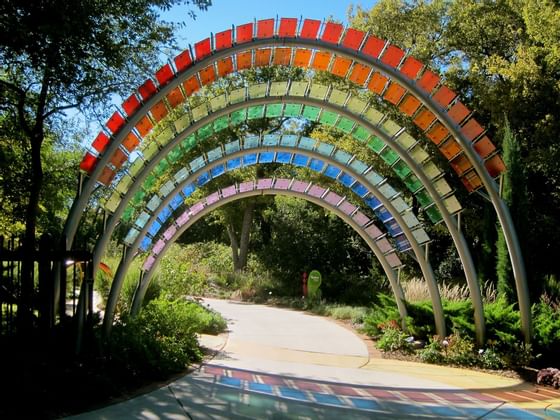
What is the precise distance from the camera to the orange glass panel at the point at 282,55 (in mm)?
8375

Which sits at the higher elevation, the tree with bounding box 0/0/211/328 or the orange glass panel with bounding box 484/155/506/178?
the tree with bounding box 0/0/211/328

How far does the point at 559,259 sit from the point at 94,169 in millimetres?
17241

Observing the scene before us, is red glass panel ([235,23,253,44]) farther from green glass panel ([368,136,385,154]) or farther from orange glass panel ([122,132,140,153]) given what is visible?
green glass panel ([368,136,385,154])

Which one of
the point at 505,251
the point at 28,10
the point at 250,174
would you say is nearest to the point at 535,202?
the point at 505,251

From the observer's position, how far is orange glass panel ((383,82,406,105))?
8.85 metres

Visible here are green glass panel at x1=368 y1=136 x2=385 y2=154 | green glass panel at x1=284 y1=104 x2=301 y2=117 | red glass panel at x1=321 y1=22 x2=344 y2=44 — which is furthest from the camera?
green glass panel at x1=368 y1=136 x2=385 y2=154

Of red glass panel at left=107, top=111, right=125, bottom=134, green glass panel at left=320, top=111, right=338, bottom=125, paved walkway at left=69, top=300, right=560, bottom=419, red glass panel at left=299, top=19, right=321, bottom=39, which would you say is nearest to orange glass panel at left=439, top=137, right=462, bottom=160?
green glass panel at left=320, top=111, right=338, bottom=125

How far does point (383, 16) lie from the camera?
21.7 metres

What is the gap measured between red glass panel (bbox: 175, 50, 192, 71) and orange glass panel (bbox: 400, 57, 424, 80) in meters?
3.24

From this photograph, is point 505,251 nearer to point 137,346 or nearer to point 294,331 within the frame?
point 294,331

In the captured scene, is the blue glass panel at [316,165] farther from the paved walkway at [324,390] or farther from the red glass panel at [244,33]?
the red glass panel at [244,33]

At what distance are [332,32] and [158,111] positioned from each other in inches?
114

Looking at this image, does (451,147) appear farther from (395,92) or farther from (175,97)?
(175,97)

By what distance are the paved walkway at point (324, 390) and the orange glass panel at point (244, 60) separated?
15.3 feet
